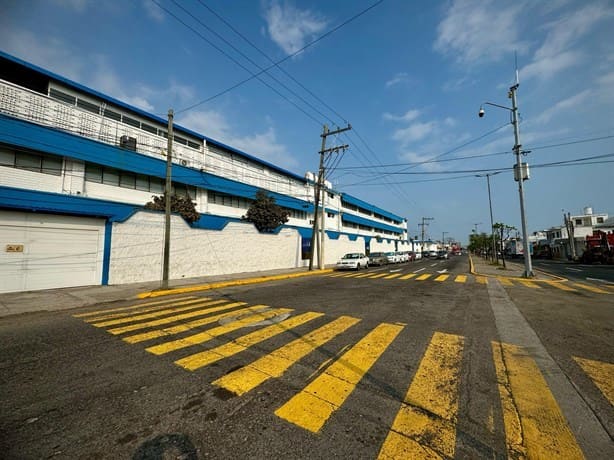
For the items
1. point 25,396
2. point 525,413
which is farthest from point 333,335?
point 25,396

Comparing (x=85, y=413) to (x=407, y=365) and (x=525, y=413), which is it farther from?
(x=525, y=413)

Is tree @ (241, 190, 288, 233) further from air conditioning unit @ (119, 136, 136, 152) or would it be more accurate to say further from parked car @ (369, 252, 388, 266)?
parked car @ (369, 252, 388, 266)

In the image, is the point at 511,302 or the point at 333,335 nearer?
the point at 333,335

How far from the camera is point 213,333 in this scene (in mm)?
5281

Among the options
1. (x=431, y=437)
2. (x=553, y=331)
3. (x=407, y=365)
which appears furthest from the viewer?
(x=553, y=331)

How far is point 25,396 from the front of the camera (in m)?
3.06

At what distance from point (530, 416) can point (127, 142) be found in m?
20.3

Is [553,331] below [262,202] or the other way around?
below

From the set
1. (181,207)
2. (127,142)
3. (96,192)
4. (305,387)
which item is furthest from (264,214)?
(305,387)

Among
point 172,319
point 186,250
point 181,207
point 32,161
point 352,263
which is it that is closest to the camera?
point 172,319

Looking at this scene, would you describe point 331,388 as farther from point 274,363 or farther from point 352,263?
point 352,263

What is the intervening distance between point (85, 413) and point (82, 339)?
3.04m

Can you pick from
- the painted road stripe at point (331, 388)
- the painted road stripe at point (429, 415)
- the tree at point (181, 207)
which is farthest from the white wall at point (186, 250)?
the painted road stripe at point (429, 415)

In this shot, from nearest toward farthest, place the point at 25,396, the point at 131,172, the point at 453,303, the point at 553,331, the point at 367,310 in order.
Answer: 1. the point at 25,396
2. the point at 553,331
3. the point at 367,310
4. the point at 453,303
5. the point at 131,172
